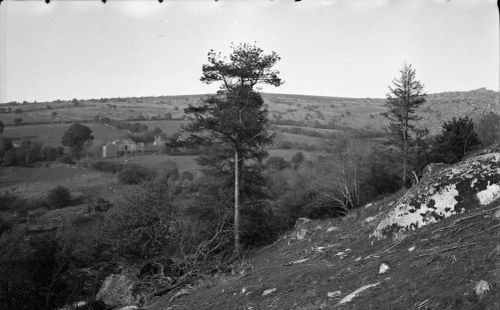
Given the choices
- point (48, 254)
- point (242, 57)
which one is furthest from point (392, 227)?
point (48, 254)

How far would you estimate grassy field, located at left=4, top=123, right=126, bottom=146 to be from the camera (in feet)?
233

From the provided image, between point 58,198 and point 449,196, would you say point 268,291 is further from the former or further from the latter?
point 58,198

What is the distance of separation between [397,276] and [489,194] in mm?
3212

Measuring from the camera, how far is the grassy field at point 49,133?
71.0 meters

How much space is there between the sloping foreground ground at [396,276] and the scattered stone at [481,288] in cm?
1

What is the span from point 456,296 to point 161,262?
42.6 feet

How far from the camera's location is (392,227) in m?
7.71

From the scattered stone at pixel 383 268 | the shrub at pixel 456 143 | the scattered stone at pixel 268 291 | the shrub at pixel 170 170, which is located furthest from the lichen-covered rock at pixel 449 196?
the shrub at pixel 170 170

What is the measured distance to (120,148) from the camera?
72500 mm

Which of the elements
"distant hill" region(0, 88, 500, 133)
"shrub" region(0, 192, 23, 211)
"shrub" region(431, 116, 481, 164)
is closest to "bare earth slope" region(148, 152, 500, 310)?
"shrub" region(431, 116, 481, 164)

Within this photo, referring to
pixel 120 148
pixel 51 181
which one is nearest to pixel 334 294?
pixel 51 181

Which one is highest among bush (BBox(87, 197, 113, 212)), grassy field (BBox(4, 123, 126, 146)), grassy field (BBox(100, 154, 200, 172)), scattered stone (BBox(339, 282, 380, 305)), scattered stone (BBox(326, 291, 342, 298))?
grassy field (BBox(4, 123, 126, 146))

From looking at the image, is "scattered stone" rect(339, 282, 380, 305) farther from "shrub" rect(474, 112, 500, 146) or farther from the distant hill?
the distant hill

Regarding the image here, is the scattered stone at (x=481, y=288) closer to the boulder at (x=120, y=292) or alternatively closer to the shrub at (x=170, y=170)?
the boulder at (x=120, y=292)
